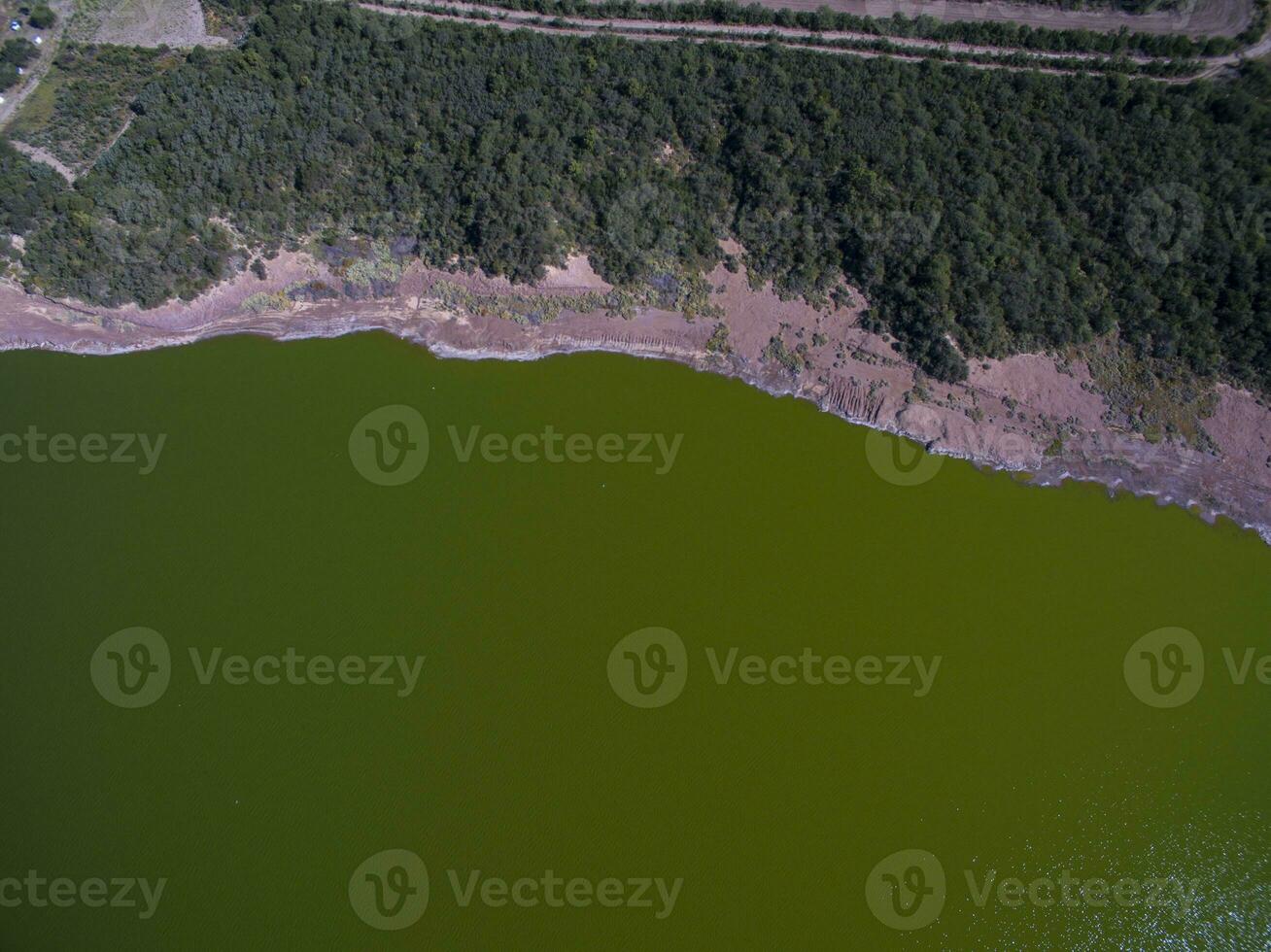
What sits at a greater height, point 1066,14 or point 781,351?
point 1066,14

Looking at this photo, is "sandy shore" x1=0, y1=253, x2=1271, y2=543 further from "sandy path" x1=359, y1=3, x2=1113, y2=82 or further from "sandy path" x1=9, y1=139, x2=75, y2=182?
"sandy path" x1=359, y1=3, x2=1113, y2=82

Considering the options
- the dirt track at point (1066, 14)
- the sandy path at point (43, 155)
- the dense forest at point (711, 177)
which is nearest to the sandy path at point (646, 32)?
the dense forest at point (711, 177)

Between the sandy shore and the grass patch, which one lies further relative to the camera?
the grass patch

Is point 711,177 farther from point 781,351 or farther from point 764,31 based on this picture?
point 764,31

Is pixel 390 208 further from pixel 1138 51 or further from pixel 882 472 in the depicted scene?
pixel 1138 51

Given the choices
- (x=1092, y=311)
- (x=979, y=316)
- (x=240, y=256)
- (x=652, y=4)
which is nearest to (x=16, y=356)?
(x=240, y=256)

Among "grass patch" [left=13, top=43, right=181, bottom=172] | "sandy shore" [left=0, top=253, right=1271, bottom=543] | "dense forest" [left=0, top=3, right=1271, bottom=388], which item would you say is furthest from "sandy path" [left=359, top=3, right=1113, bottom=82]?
"sandy shore" [left=0, top=253, right=1271, bottom=543]

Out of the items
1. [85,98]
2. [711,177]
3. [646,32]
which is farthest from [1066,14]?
[85,98]
